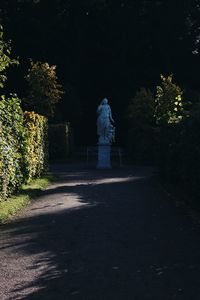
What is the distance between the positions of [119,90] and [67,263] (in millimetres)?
34764

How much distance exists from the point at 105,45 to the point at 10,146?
1191 inches

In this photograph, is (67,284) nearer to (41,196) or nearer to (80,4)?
(41,196)

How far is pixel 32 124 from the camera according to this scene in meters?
16.5

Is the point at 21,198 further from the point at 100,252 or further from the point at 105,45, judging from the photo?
the point at 105,45

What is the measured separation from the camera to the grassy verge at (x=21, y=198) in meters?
10.6

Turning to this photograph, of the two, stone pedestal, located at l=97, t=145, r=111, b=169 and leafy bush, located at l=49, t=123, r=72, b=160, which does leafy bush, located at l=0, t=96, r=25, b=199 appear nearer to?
stone pedestal, located at l=97, t=145, r=111, b=169

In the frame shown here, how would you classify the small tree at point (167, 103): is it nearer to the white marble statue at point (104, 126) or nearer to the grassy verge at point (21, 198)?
the white marble statue at point (104, 126)

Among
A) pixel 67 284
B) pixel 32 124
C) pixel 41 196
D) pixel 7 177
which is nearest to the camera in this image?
pixel 67 284

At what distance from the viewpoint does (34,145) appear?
16.8 meters

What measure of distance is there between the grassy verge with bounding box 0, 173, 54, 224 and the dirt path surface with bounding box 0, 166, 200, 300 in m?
0.24

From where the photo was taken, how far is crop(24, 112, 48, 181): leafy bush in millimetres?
15453

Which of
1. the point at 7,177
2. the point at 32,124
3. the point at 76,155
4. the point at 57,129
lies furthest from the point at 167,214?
the point at 76,155

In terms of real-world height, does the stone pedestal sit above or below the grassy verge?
above

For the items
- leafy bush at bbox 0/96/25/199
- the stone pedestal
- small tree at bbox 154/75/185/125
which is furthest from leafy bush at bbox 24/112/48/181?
the stone pedestal
